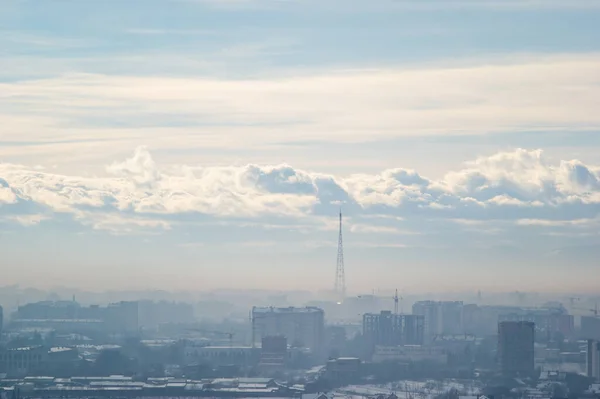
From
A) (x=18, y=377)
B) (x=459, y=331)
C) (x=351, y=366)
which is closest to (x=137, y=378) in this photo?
(x=18, y=377)

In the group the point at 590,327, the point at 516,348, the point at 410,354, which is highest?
the point at 590,327

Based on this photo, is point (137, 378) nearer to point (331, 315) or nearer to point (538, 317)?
point (538, 317)

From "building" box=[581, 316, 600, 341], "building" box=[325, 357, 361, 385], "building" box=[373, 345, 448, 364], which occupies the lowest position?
"building" box=[325, 357, 361, 385]

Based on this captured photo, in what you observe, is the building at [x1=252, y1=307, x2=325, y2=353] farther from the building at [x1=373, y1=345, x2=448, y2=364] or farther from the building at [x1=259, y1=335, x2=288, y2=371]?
the building at [x1=259, y1=335, x2=288, y2=371]

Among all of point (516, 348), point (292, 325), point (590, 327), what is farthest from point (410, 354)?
point (590, 327)

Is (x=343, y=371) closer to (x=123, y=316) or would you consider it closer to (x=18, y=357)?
(x=18, y=357)

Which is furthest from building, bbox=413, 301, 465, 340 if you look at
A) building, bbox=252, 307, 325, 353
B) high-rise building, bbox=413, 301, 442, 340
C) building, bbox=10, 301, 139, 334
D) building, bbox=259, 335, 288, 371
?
building, bbox=259, 335, 288, 371
